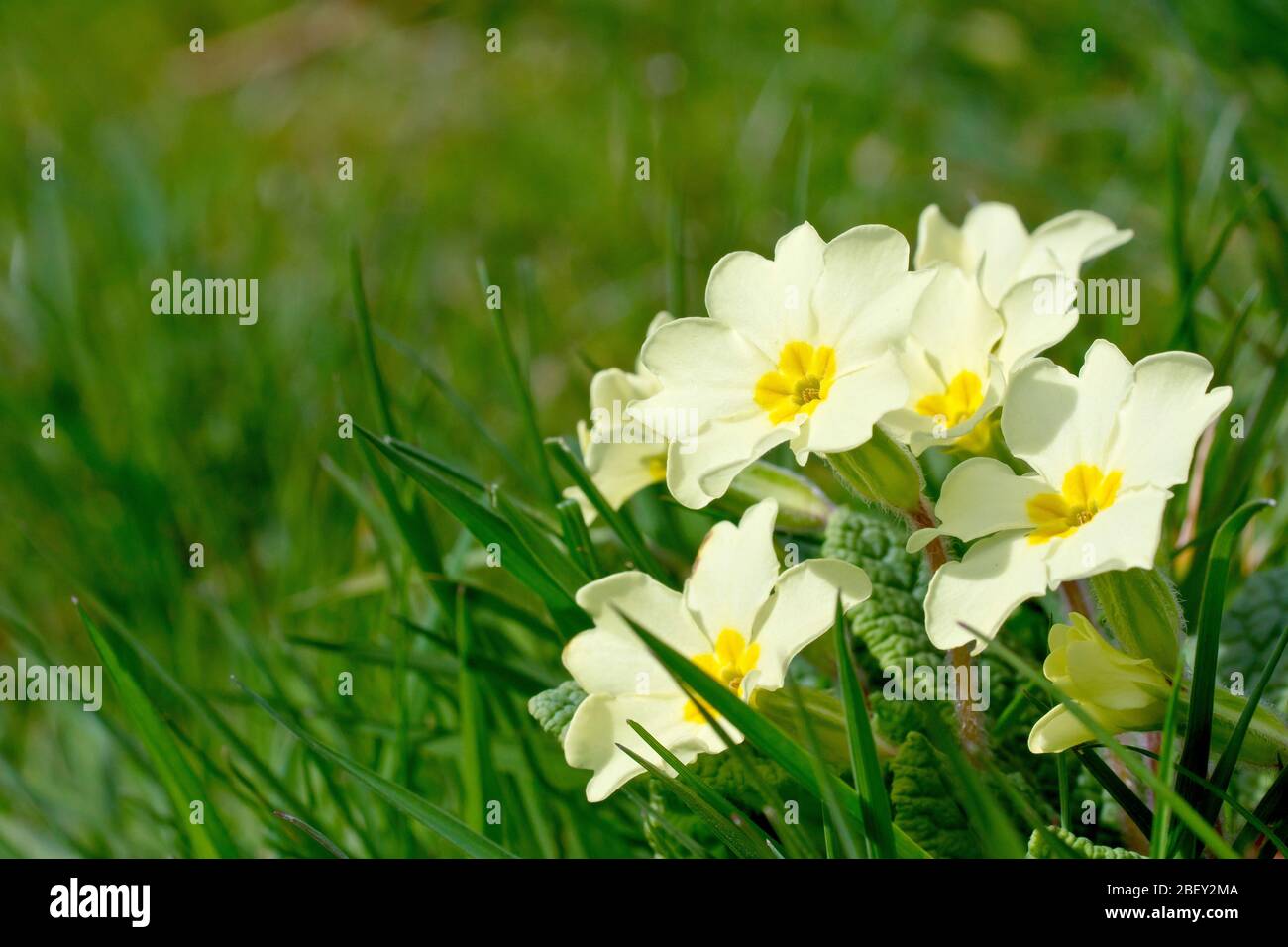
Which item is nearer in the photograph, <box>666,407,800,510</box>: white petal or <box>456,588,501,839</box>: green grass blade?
<box>666,407,800,510</box>: white petal

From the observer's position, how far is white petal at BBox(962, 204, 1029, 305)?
1282 millimetres

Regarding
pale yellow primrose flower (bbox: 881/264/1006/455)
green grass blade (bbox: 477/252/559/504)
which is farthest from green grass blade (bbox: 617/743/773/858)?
green grass blade (bbox: 477/252/559/504)

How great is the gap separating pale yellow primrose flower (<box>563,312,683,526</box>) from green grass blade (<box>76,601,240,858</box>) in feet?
1.40

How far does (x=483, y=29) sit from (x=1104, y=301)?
246 cm

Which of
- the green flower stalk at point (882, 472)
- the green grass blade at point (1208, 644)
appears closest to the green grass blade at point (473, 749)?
A: the green flower stalk at point (882, 472)

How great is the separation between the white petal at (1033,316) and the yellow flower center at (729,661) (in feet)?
0.99

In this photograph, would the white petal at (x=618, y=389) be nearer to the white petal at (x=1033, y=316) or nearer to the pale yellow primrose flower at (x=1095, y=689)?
the white petal at (x=1033, y=316)

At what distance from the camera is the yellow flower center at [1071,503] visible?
0.96 m

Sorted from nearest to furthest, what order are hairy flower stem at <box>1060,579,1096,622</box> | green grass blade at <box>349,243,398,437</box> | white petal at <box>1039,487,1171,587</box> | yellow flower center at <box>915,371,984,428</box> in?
white petal at <box>1039,487,1171,587</box>, yellow flower center at <box>915,371,984,428</box>, hairy flower stem at <box>1060,579,1096,622</box>, green grass blade at <box>349,243,398,437</box>

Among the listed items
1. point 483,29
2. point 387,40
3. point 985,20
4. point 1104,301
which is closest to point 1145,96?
point 985,20

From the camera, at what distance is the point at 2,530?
219 centimetres

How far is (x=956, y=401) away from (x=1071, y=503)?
158 mm

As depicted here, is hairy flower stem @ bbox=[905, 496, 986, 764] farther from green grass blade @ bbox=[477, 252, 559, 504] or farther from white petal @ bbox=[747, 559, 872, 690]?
green grass blade @ bbox=[477, 252, 559, 504]

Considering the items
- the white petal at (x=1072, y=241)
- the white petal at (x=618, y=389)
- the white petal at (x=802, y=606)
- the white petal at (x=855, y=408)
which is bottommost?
the white petal at (x=802, y=606)
